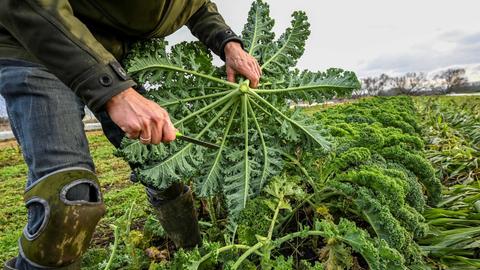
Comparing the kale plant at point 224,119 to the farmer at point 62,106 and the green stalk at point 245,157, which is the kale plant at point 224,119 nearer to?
the green stalk at point 245,157

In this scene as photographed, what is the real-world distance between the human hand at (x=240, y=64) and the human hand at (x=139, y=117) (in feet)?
3.23

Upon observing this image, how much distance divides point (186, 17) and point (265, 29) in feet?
1.93

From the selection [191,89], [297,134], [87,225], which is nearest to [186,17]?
[191,89]

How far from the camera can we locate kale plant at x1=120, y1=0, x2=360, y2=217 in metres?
2.26

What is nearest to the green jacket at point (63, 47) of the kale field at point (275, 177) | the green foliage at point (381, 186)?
the kale field at point (275, 177)

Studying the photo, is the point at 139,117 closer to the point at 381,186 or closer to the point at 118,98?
the point at 118,98

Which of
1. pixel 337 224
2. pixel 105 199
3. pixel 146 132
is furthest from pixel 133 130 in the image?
pixel 105 199

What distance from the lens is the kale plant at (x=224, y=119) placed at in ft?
7.40

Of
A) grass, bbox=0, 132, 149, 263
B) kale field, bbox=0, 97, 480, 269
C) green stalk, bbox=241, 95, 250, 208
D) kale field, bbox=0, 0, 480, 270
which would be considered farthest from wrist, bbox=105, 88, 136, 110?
grass, bbox=0, 132, 149, 263

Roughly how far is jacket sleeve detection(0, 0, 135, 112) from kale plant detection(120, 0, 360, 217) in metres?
0.57

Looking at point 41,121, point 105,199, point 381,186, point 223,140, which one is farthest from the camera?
point 105,199

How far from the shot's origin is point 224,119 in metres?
2.55

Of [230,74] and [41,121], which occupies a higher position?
[230,74]

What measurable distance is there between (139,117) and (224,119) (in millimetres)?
1036
